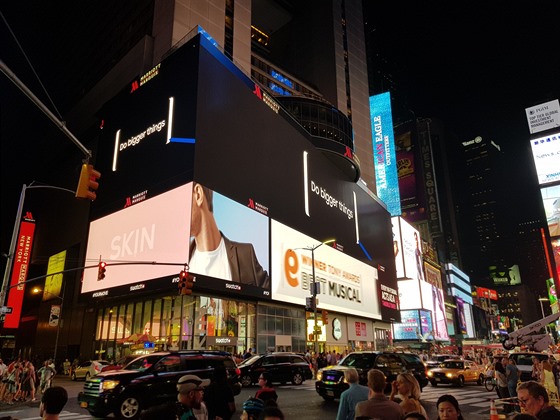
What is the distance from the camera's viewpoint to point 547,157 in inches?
1903

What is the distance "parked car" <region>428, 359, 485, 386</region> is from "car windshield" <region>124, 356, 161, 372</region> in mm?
17891

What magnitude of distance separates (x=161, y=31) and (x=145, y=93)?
12115 millimetres

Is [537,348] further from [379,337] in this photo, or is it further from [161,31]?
[161,31]

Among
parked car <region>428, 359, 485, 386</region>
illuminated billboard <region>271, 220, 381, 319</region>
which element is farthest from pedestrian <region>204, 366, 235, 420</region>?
illuminated billboard <region>271, 220, 381, 319</region>

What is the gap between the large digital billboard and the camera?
112ft

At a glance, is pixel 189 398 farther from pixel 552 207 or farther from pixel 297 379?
pixel 552 207

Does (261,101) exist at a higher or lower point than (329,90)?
lower

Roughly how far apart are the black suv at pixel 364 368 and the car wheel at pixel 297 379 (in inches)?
293

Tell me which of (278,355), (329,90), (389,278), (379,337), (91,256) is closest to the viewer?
(278,355)

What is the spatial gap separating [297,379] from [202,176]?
56.9 feet

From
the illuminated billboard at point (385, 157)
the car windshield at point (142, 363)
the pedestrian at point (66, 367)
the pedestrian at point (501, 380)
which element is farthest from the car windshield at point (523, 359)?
Result: the illuminated billboard at point (385, 157)

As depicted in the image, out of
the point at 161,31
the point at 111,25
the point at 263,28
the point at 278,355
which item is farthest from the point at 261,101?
the point at 263,28

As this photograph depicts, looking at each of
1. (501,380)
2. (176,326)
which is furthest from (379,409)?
(176,326)

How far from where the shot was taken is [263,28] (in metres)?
109
